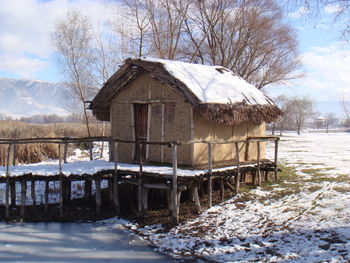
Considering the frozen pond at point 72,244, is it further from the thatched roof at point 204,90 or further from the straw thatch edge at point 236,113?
the thatched roof at point 204,90

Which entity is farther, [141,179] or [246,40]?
[246,40]

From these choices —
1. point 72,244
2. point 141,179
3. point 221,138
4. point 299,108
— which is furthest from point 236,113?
point 299,108

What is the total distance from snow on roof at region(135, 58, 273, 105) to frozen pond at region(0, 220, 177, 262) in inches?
195

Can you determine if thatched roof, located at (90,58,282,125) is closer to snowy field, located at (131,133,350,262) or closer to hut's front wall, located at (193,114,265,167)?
hut's front wall, located at (193,114,265,167)

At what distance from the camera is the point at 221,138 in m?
13.5

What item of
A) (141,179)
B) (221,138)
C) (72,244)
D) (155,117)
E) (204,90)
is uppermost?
(204,90)

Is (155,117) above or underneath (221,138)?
above

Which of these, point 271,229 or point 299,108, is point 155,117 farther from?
point 299,108

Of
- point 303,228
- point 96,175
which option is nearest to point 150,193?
point 96,175

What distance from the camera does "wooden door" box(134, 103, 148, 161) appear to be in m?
14.1

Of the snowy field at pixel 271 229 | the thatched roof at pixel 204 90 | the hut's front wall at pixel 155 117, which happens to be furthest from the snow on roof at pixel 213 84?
the snowy field at pixel 271 229

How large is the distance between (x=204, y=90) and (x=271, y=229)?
17.6ft

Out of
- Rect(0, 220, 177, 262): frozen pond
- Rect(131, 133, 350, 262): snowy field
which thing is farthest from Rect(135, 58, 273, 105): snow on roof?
Rect(0, 220, 177, 262): frozen pond

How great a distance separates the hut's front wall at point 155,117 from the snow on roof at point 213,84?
25.4 inches
